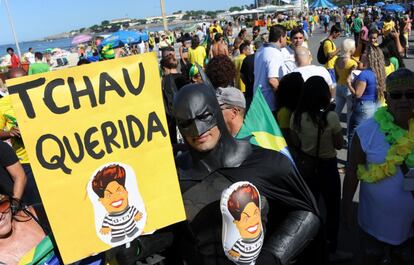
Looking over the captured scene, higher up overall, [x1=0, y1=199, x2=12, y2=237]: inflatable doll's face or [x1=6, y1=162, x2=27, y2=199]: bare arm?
[x1=0, y1=199, x2=12, y2=237]: inflatable doll's face

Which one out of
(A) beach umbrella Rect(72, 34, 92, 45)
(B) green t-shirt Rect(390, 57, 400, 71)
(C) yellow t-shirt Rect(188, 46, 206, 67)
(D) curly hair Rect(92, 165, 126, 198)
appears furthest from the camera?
(A) beach umbrella Rect(72, 34, 92, 45)

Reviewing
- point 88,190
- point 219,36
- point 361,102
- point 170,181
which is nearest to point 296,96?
point 361,102

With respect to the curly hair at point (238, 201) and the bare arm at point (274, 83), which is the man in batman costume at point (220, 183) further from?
the bare arm at point (274, 83)

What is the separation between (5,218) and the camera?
1692mm

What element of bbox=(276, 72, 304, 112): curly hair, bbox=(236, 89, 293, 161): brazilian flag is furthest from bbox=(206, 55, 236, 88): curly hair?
bbox=(236, 89, 293, 161): brazilian flag

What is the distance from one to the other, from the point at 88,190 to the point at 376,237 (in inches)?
63.5

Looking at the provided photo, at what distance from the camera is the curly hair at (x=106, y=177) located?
1.59 metres

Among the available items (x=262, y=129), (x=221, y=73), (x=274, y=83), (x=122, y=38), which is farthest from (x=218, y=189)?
(x=122, y=38)

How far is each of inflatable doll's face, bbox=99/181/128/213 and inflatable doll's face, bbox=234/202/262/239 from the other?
1.57ft

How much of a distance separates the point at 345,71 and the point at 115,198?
13.9 feet

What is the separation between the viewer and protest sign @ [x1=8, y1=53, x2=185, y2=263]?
4.89ft

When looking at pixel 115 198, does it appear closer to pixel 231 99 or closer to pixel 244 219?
pixel 244 219

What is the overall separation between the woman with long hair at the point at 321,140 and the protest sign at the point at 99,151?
1659 millimetres

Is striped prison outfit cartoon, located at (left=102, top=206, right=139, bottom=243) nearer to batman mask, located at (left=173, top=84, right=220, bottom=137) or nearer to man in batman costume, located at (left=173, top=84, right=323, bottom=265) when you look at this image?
man in batman costume, located at (left=173, top=84, right=323, bottom=265)
